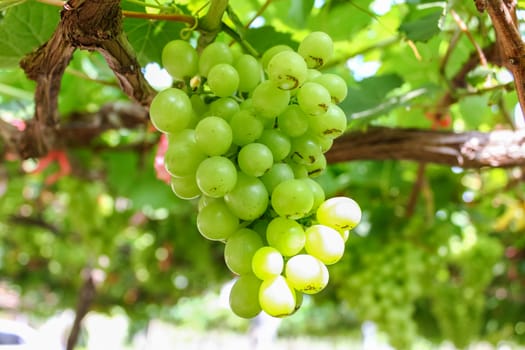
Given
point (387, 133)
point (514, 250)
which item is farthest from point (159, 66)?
point (514, 250)

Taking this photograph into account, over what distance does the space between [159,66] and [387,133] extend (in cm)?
41

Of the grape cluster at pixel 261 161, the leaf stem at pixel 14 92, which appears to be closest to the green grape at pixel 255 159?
the grape cluster at pixel 261 161

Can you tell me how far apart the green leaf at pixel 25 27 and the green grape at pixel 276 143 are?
1.14 ft

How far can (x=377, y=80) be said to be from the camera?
994 mm

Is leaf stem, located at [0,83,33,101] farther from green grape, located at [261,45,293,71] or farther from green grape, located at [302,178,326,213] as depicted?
green grape, located at [302,178,326,213]

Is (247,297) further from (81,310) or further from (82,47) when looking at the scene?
(81,310)

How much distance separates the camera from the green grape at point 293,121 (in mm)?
509

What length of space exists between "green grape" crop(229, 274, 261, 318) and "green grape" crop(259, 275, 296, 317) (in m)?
0.03

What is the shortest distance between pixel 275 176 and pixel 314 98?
0.08m

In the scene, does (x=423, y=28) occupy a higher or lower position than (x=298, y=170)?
higher

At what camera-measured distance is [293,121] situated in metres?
0.51

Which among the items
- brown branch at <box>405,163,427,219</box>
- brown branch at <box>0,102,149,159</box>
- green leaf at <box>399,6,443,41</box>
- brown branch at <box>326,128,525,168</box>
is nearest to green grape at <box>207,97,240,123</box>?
green leaf at <box>399,6,443,41</box>

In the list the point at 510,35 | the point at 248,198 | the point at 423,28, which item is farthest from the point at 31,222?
the point at 510,35

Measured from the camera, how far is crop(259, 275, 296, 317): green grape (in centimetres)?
43
